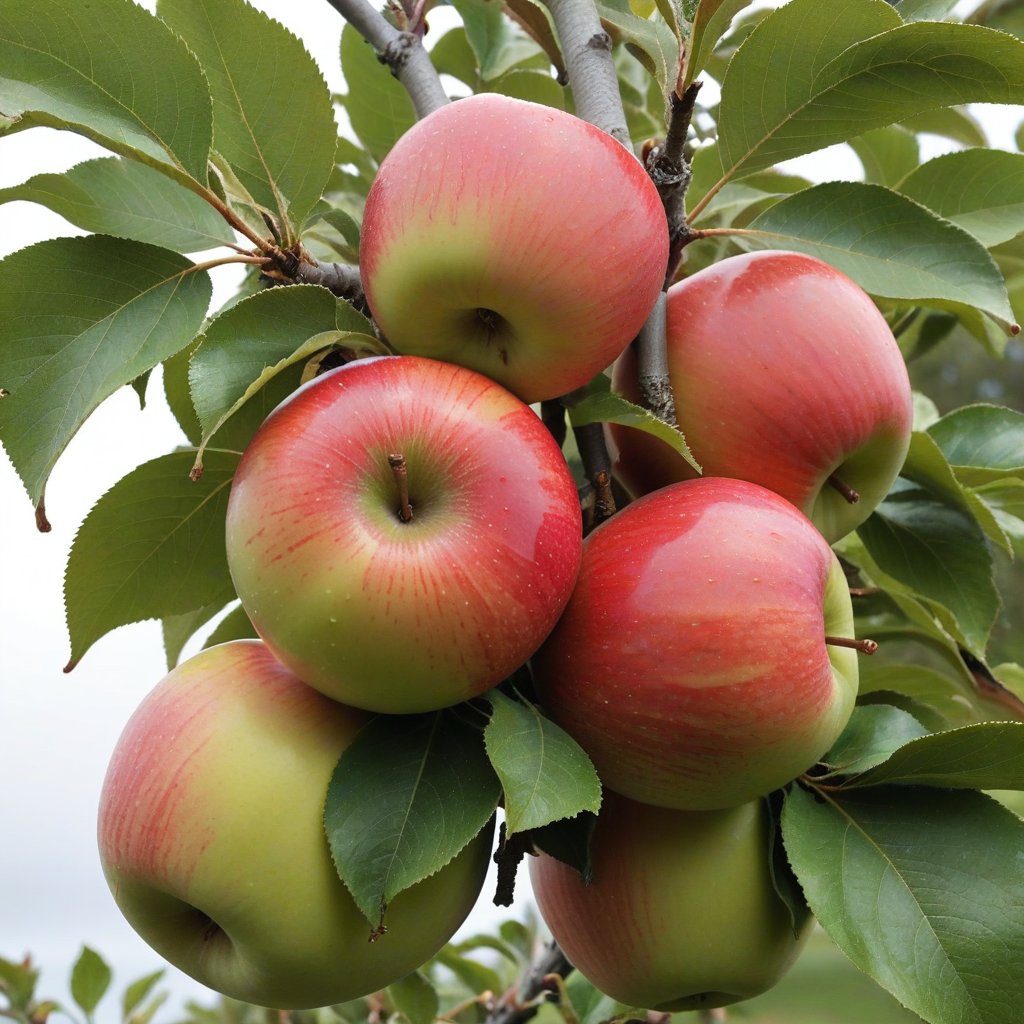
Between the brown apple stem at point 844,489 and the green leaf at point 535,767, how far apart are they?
0.28 meters

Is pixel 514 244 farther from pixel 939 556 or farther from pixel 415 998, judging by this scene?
pixel 415 998

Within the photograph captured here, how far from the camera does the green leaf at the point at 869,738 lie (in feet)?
2.56

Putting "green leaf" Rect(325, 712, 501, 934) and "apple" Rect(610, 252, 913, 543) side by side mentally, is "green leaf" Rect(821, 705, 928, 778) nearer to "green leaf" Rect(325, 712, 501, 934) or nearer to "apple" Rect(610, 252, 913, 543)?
"apple" Rect(610, 252, 913, 543)

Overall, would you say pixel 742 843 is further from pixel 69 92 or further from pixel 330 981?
pixel 69 92

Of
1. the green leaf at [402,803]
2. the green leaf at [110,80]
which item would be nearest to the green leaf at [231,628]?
the green leaf at [402,803]

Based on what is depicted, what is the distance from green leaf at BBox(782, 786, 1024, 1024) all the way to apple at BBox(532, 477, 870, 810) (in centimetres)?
8

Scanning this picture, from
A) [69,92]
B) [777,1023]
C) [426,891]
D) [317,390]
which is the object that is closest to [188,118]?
[69,92]

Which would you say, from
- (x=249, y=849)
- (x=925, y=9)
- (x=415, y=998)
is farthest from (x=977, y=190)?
(x=415, y=998)

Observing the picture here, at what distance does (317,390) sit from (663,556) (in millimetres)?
233

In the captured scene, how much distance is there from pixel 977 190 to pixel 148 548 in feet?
2.55

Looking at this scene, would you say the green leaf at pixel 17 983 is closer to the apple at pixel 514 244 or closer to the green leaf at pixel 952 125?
the apple at pixel 514 244

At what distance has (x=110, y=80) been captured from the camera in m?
0.70

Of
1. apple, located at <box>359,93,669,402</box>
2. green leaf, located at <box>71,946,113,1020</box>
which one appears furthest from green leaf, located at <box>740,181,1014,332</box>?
green leaf, located at <box>71,946,113,1020</box>

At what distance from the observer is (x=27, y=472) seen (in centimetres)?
68
